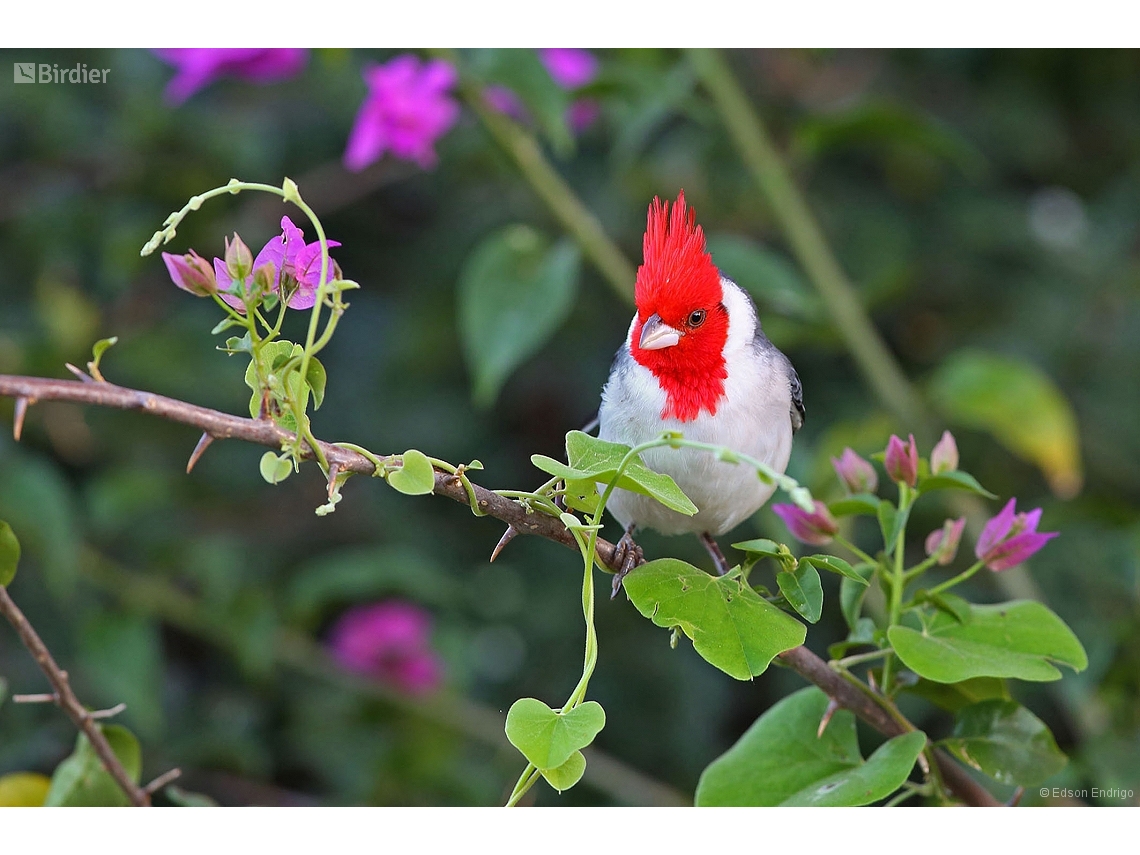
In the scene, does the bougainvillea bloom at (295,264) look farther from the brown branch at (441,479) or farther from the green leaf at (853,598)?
the green leaf at (853,598)

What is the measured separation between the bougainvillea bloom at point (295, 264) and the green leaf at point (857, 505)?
1.66 feet

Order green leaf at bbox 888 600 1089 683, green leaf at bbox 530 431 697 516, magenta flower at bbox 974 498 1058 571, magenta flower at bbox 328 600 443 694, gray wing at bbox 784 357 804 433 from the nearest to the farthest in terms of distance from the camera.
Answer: green leaf at bbox 530 431 697 516 < green leaf at bbox 888 600 1089 683 < magenta flower at bbox 974 498 1058 571 < gray wing at bbox 784 357 804 433 < magenta flower at bbox 328 600 443 694

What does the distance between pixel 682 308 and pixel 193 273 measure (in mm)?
404

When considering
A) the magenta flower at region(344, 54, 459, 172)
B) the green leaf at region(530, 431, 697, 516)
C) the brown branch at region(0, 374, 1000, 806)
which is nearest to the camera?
the brown branch at region(0, 374, 1000, 806)

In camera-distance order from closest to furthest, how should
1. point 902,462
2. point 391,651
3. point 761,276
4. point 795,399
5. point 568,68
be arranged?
point 902,462 → point 795,399 → point 761,276 → point 568,68 → point 391,651

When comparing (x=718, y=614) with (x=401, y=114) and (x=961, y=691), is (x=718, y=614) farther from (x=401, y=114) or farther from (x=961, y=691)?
(x=401, y=114)

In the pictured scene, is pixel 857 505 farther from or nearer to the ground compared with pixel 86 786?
farther from the ground

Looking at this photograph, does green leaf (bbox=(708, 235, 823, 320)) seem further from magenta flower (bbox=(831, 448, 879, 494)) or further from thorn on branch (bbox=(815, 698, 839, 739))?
thorn on branch (bbox=(815, 698, 839, 739))

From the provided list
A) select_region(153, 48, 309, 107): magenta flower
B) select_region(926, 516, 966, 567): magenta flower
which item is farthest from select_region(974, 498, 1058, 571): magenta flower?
select_region(153, 48, 309, 107): magenta flower

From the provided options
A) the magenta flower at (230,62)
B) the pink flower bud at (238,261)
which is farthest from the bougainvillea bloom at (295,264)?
the magenta flower at (230,62)

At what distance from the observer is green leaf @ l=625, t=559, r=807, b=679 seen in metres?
0.79

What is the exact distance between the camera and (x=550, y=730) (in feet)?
2.46

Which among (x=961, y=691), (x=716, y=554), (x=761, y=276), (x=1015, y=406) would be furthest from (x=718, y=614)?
(x=1015, y=406)

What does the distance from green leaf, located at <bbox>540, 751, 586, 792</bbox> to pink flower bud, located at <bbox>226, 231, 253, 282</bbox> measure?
0.37 m
